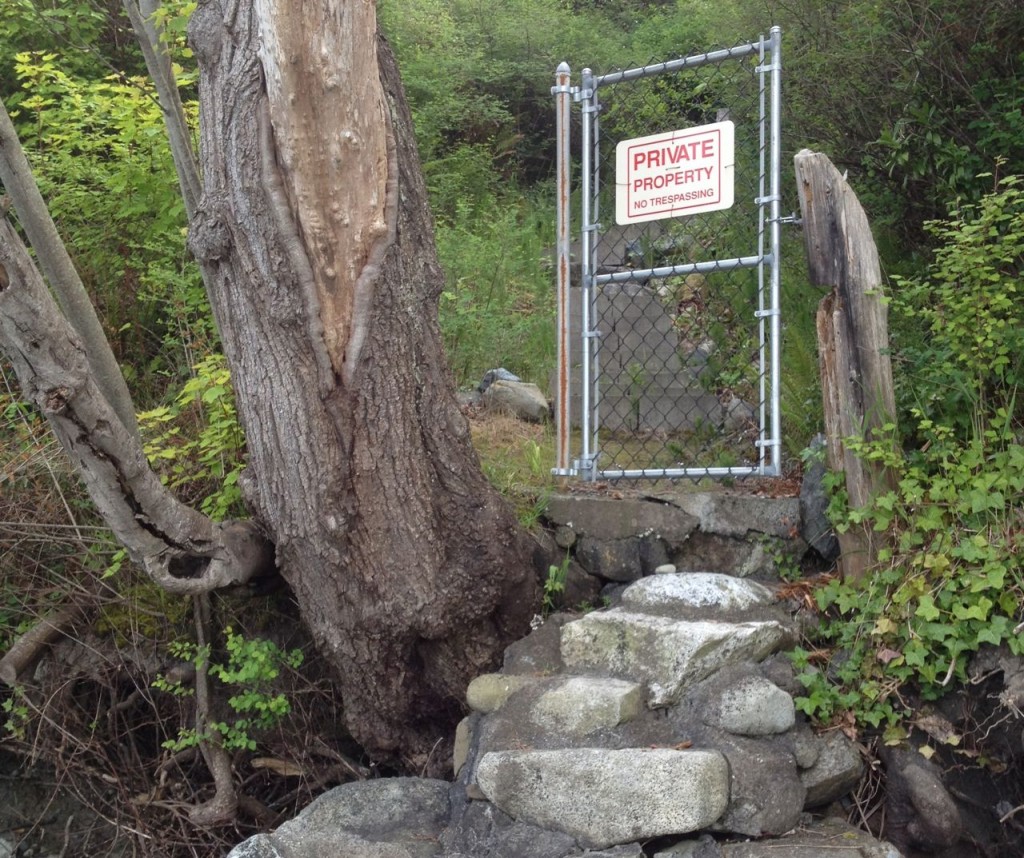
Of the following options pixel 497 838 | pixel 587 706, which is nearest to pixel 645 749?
pixel 587 706

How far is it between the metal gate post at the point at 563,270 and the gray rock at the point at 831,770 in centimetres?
169

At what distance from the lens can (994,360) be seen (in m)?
3.82

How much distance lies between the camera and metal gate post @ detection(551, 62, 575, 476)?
4.60 metres

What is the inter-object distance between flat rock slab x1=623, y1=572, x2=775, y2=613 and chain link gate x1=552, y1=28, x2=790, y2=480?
54cm

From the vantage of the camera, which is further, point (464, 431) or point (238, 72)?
point (464, 431)

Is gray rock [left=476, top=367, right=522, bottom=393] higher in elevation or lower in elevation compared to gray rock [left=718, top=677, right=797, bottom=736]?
higher

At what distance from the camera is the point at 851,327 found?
3.95 metres

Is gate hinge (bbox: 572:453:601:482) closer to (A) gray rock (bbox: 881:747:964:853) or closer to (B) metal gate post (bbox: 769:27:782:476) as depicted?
(B) metal gate post (bbox: 769:27:782:476)

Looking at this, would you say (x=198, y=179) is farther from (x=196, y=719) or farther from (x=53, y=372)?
(x=196, y=719)

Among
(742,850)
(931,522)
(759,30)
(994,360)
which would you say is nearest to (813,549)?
(931,522)

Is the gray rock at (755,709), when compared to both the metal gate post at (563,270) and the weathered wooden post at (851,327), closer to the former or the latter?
the weathered wooden post at (851,327)

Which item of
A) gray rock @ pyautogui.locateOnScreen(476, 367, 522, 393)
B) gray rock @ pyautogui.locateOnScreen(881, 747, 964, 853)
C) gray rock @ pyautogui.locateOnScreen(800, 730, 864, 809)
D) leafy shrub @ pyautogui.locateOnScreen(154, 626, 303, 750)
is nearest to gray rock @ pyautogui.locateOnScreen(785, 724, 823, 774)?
gray rock @ pyautogui.locateOnScreen(800, 730, 864, 809)

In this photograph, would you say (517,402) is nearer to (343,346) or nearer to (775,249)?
(775,249)

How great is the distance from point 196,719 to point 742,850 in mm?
2437
